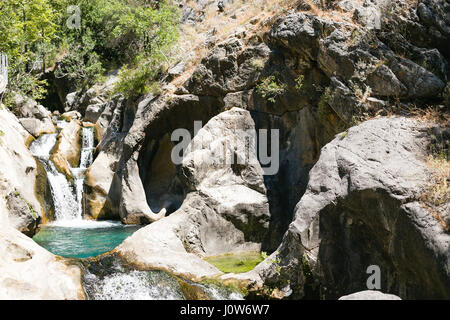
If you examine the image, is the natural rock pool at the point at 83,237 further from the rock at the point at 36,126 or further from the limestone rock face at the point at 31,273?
the rock at the point at 36,126

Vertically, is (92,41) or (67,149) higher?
(92,41)

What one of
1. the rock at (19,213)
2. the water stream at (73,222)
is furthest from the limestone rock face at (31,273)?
the water stream at (73,222)

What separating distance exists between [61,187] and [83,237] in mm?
4187

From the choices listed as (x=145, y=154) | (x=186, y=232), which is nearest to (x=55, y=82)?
(x=145, y=154)

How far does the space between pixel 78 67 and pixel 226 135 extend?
62.1ft

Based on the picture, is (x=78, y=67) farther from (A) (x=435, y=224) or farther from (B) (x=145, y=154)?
(A) (x=435, y=224)

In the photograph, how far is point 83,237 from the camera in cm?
1389

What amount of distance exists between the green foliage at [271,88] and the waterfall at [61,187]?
9.81 metres

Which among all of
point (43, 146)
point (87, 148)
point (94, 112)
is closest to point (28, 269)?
point (43, 146)

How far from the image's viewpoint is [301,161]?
12414 millimetres

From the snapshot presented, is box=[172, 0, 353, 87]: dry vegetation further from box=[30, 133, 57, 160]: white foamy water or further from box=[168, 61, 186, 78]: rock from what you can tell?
box=[30, 133, 57, 160]: white foamy water

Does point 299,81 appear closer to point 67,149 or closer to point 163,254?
point 163,254

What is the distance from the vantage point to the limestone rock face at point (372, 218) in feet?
20.5

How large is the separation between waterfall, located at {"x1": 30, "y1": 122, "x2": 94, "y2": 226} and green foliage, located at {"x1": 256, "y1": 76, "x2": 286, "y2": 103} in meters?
9.81
